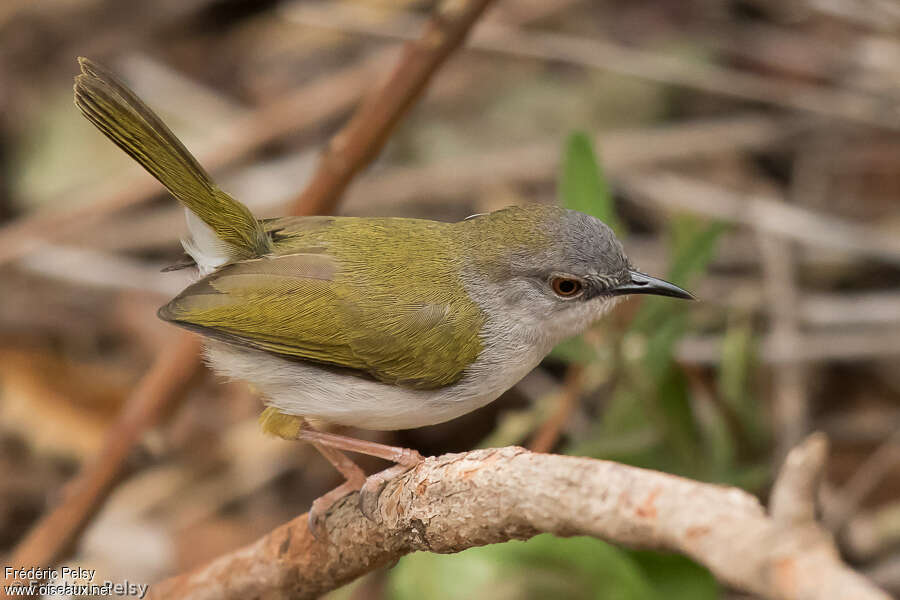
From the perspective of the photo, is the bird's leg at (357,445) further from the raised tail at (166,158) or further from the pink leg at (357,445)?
the raised tail at (166,158)

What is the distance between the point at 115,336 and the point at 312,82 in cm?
244

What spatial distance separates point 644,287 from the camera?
3236 millimetres

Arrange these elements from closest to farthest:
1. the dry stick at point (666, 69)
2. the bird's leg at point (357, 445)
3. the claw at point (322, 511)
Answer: the claw at point (322, 511), the bird's leg at point (357, 445), the dry stick at point (666, 69)

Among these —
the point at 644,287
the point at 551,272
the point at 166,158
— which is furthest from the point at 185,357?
the point at 644,287

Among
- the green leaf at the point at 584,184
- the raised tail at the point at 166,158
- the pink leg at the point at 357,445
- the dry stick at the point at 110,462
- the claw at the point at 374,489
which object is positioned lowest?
the dry stick at the point at 110,462

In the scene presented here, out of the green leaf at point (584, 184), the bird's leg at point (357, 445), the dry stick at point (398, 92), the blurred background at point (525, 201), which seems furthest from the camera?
the blurred background at point (525, 201)

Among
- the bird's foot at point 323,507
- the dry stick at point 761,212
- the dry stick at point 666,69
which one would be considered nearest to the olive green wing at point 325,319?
the bird's foot at point 323,507

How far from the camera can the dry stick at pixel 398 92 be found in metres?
3.62

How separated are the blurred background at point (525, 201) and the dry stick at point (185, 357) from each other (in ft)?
0.47

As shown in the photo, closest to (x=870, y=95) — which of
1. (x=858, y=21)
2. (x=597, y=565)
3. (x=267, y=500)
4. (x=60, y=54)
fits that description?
(x=858, y=21)

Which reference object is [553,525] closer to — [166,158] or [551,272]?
[551,272]

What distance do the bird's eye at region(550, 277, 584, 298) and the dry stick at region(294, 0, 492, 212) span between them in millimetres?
921

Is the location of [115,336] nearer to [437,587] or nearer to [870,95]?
[437,587]

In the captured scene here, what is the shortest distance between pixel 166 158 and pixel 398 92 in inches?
38.4
